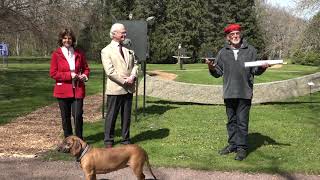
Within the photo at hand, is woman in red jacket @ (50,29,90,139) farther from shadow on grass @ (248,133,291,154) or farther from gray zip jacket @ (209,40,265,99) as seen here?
shadow on grass @ (248,133,291,154)

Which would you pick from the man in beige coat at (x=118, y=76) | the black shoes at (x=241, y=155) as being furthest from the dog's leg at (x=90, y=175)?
the black shoes at (x=241, y=155)

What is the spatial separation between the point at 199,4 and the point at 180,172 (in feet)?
194

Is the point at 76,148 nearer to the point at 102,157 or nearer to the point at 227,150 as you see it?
the point at 102,157

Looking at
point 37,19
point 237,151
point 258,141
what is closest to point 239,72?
point 237,151

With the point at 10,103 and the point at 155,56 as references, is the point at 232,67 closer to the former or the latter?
the point at 10,103

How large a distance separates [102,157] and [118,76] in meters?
2.41

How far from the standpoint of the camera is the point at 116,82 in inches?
312

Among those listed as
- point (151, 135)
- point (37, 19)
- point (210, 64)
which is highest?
point (37, 19)

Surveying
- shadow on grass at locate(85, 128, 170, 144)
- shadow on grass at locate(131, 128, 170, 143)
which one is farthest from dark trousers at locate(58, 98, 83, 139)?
shadow on grass at locate(131, 128, 170, 143)

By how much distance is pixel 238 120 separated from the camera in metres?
7.69

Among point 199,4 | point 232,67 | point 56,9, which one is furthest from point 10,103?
point 199,4

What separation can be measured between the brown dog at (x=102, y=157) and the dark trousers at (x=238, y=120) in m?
2.31

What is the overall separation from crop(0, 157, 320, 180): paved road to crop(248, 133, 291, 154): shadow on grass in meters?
1.52

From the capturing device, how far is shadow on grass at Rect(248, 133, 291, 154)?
8531 mm
